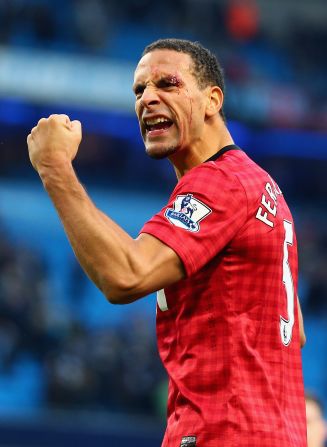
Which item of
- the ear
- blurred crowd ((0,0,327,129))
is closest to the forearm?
the ear

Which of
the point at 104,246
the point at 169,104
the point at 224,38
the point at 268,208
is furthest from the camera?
the point at 224,38

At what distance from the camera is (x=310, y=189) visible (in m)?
19.9

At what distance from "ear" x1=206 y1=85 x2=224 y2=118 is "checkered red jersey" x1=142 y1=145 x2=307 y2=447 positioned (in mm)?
362

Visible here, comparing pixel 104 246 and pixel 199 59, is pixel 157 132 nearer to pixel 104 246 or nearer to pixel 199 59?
pixel 199 59

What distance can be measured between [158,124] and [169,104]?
0.09 m

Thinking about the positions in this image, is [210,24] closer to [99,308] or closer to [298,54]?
[298,54]

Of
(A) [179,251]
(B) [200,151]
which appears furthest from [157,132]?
(A) [179,251]

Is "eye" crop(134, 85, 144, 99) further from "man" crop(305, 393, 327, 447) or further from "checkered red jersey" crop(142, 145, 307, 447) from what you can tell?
"man" crop(305, 393, 327, 447)

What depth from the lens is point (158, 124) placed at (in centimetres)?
361

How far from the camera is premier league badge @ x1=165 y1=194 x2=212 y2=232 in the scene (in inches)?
127

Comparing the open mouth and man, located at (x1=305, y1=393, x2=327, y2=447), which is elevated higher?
the open mouth

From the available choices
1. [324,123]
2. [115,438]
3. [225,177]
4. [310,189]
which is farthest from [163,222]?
[310,189]

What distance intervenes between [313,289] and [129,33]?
Result: 271 inches

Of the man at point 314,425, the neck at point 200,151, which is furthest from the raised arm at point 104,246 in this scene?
the man at point 314,425
